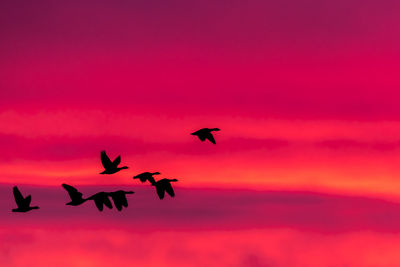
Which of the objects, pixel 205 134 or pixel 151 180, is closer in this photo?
pixel 205 134

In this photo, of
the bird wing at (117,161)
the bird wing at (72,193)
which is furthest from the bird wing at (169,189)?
the bird wing at (72,193)

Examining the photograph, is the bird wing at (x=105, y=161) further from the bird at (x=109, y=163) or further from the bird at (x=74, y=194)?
the bird at (x=74, y=194)

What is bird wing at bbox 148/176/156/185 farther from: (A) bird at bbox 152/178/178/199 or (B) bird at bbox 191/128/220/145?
(B) bird at bbox 191/128/220/145

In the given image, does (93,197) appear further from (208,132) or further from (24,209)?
(208,132)

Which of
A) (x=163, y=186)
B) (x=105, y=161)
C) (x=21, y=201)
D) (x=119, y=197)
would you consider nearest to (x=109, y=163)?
(x=105, y=161)

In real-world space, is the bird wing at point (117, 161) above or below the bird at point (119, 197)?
above

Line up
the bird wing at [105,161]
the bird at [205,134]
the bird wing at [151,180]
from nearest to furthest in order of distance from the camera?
the bird at [205,134], the bird wing at [151,180], the bird wing at [105,161]

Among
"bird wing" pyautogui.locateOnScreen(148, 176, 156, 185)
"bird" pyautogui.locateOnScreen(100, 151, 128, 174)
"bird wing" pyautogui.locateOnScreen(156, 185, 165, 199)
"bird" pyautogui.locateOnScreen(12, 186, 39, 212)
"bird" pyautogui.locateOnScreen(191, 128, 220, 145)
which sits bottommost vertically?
"bird" pyautogui.locateOnScreen(12, 186, 39, 212)

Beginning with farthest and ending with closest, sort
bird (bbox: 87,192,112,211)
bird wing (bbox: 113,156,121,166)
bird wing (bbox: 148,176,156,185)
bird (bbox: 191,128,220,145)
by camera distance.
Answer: bird wing (bbox: 113,156,121,166) → bird wing (bbox: 148,176,156,185) → bird (bbox: 191,128,220,145) → bird (bbox: 87,192,112,211)

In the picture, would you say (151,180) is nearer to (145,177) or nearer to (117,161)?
(145,177)

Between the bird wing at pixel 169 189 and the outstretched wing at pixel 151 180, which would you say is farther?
the outstretched wing at pixel 151 180

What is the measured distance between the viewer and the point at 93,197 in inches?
2911

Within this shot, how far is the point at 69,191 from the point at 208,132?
45.3ft

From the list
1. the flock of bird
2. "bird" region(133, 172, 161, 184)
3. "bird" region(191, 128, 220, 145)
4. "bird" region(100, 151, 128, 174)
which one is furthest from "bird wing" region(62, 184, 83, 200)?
"bird" region(191, 128, 220, 145)
